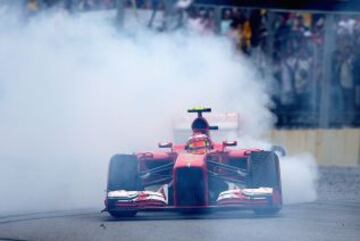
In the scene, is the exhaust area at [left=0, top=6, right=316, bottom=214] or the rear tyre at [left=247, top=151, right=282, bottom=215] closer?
the rear tyre at [left=247, top=151, right=282, bottom=215]

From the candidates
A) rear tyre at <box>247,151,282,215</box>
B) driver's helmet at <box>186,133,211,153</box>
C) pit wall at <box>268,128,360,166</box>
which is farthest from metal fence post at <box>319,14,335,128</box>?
rear tyre at <box>247,151,282,215</box>

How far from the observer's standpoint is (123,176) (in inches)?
528

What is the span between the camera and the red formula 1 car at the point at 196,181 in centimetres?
1307

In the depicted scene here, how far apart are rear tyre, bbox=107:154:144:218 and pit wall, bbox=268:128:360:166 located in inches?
307

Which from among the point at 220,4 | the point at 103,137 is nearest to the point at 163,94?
the point at 103,137

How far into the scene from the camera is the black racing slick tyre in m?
13.4

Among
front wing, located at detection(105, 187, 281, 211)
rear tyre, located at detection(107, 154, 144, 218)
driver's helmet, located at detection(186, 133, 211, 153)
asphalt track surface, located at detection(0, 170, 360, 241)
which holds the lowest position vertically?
asphalt track surface, located at detection(0, 170, 360, 241)

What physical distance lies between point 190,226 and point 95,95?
19.8 ft

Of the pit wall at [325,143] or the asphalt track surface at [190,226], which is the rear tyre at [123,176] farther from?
the pit wall at [325,143]

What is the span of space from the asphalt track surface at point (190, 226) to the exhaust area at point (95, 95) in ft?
7.23

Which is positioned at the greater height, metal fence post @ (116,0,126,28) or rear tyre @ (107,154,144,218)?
metal fence post @ (116,0,126,28)

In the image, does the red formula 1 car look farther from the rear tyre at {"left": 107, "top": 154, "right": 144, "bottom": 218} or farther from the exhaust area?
the exhaust area

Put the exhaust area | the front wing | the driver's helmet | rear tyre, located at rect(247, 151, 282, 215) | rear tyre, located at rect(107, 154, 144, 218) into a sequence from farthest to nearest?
1. the exhaust area
2. the driver's helmet
3. rear tyre, located at rect(107, 154, 144, 218)
4. rear tyre, located at rect(247, 151, 282, 215)
5. the front wing

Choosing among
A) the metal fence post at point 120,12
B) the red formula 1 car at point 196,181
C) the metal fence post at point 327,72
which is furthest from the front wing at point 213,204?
the metal fence post at point 327,72
